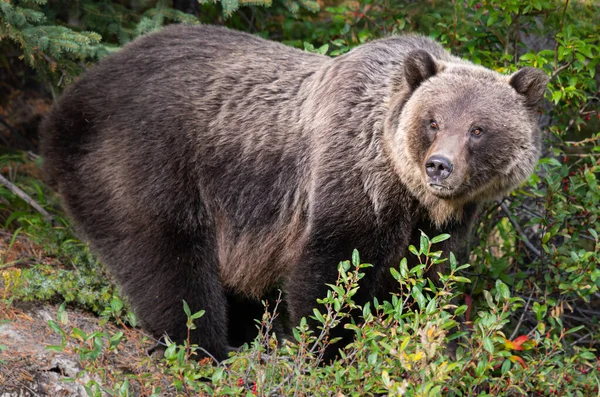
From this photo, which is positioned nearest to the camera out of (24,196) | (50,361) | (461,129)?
(461,129)

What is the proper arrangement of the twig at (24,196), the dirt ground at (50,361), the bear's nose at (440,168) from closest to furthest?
the dirt ground at (50,361), the bear's nose at (440,168), the twig at (24,196)

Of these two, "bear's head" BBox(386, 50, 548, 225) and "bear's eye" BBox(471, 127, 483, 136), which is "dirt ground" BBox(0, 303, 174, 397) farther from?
"bear's eye" BBox(471, 127, 483, 136)

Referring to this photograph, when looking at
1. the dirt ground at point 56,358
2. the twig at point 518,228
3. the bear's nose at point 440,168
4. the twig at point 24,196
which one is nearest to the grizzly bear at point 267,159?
the bear's nose at point 440,168

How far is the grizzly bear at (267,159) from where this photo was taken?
201 inches

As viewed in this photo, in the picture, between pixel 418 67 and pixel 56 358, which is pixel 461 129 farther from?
pixel 56 358

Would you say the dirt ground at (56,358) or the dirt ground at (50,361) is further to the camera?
the dirt ground at (50,361)

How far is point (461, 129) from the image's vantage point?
4.90m

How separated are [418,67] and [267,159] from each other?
1305 millimetres

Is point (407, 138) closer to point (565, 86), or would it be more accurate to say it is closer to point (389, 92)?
point (389, 92)

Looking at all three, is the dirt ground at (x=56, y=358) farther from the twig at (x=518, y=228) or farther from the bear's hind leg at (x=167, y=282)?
the twig at (x=518, y=228)

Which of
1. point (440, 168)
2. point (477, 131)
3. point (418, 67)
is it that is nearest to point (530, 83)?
point (477, 131)

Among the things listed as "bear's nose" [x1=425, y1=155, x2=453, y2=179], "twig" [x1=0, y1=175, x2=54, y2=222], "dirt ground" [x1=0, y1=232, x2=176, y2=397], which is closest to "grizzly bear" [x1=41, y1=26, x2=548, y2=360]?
"bear's nose" [x1=425, y1=155, x2=453, y2=179]

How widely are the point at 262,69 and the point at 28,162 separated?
306cm

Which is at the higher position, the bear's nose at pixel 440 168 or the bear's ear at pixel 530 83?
the bear's ear at pixel 530 83
